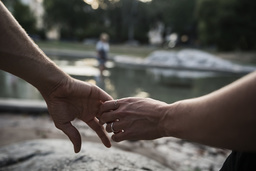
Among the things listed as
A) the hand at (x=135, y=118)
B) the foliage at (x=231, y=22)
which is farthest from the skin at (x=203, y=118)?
the foliage at (x=231, y=22)

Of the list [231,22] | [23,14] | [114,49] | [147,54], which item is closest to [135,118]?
[147,54]

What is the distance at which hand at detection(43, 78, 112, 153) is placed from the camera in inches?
72.7

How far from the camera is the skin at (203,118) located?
3.45ft

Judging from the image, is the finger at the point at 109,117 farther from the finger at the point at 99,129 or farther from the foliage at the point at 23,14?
the foliage at the point at 23,14

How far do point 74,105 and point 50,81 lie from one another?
272mm

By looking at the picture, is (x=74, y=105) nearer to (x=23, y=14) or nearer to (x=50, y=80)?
(x=50, y=80)

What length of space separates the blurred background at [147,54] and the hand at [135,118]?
53.9 inches

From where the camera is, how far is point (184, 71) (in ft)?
44.8

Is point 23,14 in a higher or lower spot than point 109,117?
higher

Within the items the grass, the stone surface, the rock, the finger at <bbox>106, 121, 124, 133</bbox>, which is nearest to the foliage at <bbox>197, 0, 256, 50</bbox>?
the grass

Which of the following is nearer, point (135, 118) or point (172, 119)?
point (172, 119)

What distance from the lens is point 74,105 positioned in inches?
76.8

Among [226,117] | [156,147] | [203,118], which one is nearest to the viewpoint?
[226,117]

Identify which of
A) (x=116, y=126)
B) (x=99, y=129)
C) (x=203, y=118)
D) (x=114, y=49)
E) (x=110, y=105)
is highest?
(x=203, y=118)
